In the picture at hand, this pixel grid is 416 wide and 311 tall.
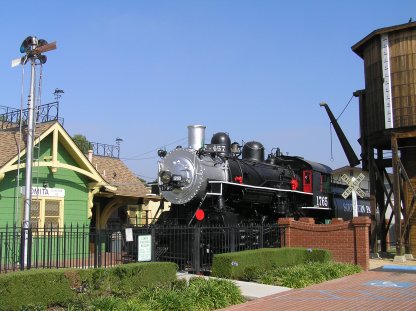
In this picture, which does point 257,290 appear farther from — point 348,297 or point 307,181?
point 307,181

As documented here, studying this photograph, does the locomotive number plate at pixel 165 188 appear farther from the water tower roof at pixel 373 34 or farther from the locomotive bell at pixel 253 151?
the water tower roof at pixel 373 34

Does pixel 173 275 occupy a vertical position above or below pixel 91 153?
below

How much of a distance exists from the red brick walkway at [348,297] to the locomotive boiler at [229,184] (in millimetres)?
4029

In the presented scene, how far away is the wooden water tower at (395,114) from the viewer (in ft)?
62.6

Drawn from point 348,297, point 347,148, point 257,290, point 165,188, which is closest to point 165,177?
point 165,188

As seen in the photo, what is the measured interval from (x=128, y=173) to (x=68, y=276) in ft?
48.2

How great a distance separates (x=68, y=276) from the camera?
911 cm

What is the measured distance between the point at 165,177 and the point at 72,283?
268 inches

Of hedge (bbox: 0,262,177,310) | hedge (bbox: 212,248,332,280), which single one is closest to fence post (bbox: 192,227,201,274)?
hedge (bbox: 212,248,332,280)

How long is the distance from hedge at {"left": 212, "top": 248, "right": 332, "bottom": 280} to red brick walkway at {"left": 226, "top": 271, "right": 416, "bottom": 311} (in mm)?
1642

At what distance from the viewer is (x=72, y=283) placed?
9203 millimetres

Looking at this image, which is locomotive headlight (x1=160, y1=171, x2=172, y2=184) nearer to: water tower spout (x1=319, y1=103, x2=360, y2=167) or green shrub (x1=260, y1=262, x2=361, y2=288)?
green shrub (x1=260, y1=262, x2=361, y2=288)

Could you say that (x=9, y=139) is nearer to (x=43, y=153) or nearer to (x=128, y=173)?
(x=43, y=153)

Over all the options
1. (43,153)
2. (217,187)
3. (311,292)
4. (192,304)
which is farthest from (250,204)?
(192,304)
